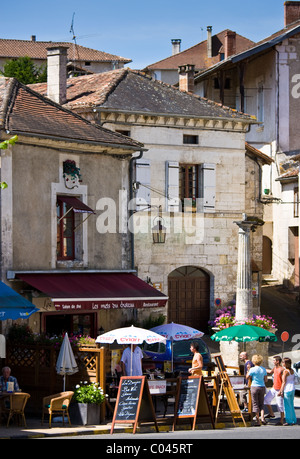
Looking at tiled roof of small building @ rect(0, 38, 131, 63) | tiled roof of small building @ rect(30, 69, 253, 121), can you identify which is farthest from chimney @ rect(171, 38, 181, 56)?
tiled roof of small building @ rect(30, 69, 253, 121)

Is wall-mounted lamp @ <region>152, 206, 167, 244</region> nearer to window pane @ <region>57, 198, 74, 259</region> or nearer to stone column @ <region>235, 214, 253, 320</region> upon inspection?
stone column @ <region>235, 214, 253, 320</region>

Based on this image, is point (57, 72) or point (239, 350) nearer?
point (239, 350)

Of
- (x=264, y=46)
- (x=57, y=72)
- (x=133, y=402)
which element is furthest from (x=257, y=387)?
(x=264, y=46)

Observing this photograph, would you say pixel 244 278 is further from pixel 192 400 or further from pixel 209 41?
pixel 209 41

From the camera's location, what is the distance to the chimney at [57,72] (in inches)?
1180

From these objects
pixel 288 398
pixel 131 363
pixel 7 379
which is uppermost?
pixel 131 363

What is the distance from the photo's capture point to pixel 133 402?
1792 cm

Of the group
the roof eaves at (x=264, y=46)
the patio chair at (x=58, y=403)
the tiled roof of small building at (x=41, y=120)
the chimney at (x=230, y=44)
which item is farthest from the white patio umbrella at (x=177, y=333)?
the chimney at (x=230, y=44)

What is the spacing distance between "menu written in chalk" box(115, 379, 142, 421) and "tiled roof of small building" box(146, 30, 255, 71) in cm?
4361

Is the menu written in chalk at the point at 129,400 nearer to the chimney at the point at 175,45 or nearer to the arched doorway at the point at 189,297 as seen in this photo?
the arched doorway at the point at 189,297

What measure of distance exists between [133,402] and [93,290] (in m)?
5.83

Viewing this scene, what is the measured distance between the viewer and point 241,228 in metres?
28.0
